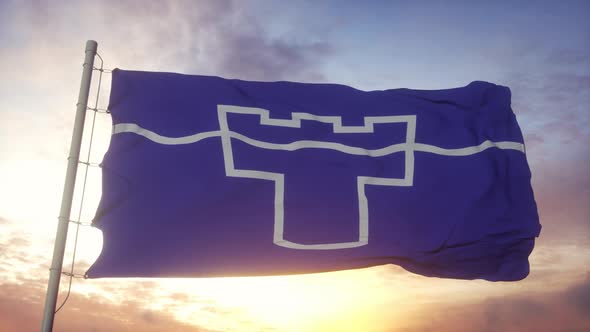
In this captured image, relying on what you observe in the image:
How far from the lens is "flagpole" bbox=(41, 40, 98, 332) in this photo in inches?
330

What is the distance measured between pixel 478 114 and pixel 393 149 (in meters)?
1.93

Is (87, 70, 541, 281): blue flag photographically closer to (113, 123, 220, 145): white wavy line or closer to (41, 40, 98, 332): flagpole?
(113, 123, 220, 145): white wavy line

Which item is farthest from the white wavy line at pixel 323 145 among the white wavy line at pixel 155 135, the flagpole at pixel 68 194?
the flagpole at pixel 68 194

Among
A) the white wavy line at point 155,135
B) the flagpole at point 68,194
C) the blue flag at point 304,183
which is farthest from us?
the white wavy line at point 155,135

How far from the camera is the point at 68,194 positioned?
29.1ft

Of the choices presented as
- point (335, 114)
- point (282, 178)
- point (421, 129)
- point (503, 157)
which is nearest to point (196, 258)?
point (282, 178)

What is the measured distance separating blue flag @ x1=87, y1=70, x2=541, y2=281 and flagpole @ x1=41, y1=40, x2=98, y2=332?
2.09 ft

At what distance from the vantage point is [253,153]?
10500mm

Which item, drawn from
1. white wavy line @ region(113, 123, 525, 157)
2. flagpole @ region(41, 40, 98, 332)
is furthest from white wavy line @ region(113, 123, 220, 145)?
flagpole @ region(41, 40, 98, 332)

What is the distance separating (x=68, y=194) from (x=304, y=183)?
3650mm

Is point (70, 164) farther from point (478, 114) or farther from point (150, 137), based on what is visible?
point (478, 114)

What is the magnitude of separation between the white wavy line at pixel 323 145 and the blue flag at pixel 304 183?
0.02m

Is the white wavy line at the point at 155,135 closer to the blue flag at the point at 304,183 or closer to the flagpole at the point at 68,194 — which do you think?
the blue flag at the point at 304,183

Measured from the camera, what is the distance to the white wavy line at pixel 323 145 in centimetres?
1016
